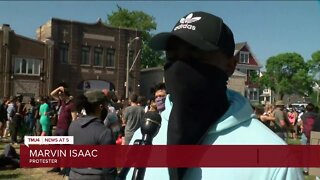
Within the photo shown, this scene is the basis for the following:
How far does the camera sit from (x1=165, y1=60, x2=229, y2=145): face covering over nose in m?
1.60

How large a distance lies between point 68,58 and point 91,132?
121 feet

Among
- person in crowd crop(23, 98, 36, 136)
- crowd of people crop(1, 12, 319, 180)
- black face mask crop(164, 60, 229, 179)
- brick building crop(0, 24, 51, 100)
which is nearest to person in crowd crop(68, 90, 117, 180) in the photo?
crowd of people crop(1, 12, 319, 180)

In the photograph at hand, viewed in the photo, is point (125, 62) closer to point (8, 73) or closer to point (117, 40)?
point (117, 40)

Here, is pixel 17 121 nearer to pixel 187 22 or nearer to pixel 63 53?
pixel 187 22

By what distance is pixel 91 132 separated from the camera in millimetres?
4137

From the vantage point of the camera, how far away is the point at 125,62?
43.0 metres

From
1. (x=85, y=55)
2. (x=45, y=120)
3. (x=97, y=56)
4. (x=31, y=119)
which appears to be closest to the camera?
(x=45, y=120)

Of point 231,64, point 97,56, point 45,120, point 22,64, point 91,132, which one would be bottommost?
point 45,120

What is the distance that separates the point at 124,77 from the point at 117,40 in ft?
12.2

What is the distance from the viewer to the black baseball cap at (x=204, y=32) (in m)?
1.58

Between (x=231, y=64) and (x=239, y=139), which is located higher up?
(x=231, y=64)

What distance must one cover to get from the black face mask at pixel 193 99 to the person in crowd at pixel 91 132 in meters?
2.30

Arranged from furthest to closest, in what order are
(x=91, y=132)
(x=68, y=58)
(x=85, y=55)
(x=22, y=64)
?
(x=85, y=55) < (x=68, y=58) < (x=22, y=64) < (x=91, y=132)

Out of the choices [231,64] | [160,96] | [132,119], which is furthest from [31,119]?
[231,64]
